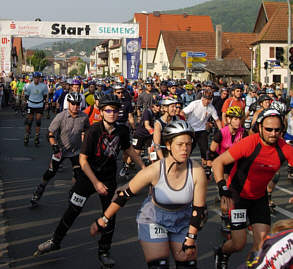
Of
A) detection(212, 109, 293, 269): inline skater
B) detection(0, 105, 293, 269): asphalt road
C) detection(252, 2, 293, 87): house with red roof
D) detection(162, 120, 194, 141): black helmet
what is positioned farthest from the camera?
detection(252, 2, 293, 87): house with red roof

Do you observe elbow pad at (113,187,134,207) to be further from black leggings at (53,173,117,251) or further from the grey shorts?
black leggings at (53,173,117,251)

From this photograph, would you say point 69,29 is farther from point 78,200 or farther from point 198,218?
point 198,218

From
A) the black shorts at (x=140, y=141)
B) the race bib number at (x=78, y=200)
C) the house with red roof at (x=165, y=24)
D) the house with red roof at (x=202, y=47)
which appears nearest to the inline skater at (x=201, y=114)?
the black shorts at (x=140, y=141)

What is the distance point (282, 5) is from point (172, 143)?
58732 millimetres

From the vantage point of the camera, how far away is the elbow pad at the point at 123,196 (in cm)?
429

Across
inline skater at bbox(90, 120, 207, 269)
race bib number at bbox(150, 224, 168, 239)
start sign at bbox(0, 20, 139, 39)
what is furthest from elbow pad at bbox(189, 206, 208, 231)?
start sign at bbox(0, 20, 139, 39)

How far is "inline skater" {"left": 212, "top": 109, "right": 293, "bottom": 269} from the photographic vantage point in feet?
16.5

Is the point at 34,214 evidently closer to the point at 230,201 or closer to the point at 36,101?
the point at 230,201

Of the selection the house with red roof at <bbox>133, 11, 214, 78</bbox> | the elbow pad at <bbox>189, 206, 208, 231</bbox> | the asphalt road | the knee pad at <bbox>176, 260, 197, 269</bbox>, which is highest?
the house with red roof at <bbox>133, 11, 214, 78</bbox>

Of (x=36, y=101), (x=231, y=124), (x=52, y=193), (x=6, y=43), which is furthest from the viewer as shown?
(x=6, y=43)

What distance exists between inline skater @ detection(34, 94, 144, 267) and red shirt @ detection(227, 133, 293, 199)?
1.03 m

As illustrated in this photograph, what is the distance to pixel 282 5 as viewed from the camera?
5916 centimetres

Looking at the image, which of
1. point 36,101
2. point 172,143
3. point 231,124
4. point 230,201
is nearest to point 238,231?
point 230,201

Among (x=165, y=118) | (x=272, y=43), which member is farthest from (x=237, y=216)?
(x=272, y=43)
